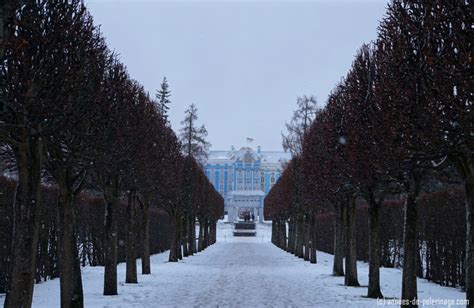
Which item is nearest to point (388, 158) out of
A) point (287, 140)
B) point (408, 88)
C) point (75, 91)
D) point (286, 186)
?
point (408, 88)

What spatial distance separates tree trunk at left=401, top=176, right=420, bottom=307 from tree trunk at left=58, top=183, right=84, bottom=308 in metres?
7.18

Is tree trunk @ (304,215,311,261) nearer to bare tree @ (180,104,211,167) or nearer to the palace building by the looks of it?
bare tree @ (180,104,211,167)

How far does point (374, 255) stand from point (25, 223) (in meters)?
10.0

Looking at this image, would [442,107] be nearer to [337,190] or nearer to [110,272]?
[337,190]

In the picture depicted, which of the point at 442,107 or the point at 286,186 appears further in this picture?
the point at 286,186

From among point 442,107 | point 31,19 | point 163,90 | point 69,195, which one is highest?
point 163,90

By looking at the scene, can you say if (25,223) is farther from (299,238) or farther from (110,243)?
(299,238)

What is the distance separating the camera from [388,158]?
34.6 ft

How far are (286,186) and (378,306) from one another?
28.0 m

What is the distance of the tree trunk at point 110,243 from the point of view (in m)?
15.4

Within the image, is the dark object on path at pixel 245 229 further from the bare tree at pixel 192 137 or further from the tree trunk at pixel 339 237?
the tree trunk at pixel 339 237

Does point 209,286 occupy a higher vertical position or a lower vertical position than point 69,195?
lower

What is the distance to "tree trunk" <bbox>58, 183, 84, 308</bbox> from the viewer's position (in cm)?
1142

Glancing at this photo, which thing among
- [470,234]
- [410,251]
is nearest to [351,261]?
[410,251]
